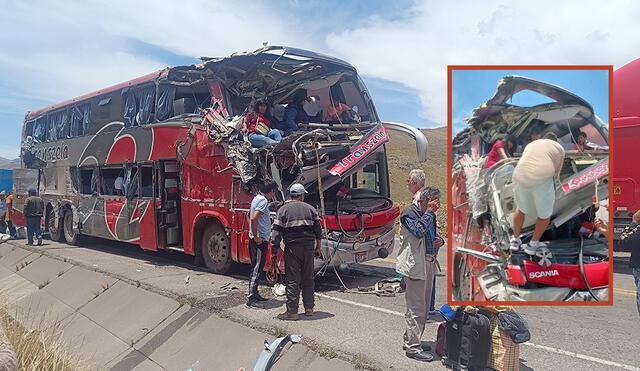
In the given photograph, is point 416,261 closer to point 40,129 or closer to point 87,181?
point 87,181

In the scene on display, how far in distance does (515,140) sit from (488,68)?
1.29ft

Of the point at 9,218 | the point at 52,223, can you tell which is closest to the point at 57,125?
the point at 52,223

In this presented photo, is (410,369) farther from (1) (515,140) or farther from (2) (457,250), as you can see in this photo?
(1) (515,140)

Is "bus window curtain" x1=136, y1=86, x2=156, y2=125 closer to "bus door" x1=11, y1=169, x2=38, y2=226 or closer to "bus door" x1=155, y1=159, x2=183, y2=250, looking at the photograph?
"bus door" x1=155, y1=159, x2=183, y2=250

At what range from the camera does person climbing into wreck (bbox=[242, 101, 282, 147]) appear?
7.55m

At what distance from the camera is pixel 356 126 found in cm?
830

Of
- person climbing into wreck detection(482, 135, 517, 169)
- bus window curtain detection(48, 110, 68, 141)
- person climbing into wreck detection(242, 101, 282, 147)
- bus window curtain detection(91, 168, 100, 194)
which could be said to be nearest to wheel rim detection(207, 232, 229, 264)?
person climbing into wreck detection(242, 101, 282, 147)

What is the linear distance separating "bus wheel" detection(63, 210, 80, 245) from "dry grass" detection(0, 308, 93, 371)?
325 inches

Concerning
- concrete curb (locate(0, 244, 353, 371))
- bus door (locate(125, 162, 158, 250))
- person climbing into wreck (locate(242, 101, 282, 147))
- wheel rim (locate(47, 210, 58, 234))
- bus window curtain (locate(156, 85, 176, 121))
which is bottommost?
concrete curb (locate(0, 244, 353, 371))

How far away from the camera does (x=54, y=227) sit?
1473cm

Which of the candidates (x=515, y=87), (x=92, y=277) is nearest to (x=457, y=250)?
(x=515, y=87)

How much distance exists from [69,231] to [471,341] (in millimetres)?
12972

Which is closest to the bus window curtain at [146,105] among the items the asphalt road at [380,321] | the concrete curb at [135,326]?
the asphalt road at [380,321]

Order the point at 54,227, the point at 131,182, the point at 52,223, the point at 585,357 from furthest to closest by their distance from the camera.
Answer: the point at 52,223 < the point at 54,227 < the point at 131,182 < the point at 585,357
